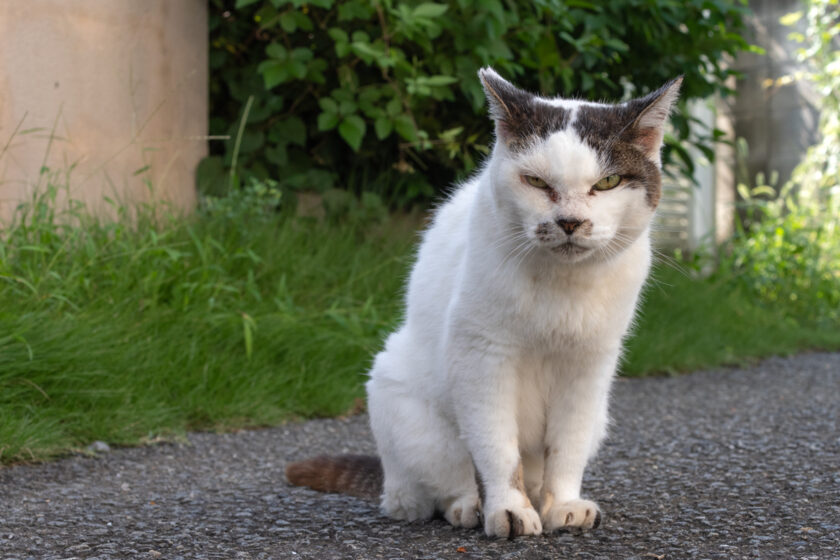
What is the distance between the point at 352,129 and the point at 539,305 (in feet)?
9.03

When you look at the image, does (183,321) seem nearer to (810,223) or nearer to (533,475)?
(533,475)

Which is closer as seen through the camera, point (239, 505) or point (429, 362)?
point (429, 362)

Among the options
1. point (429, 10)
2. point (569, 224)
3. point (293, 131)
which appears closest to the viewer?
point (569, 224)

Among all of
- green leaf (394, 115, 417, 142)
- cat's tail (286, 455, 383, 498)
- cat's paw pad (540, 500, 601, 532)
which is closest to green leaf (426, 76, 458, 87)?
green leaf (394, 115, 417, 142)

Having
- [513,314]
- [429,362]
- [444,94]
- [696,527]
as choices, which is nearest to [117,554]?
[429,362]

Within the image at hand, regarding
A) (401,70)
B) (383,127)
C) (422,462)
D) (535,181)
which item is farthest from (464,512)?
(401,70)

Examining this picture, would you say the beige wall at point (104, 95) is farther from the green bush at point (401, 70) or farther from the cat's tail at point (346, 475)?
the cat's tail at point (346, 475)

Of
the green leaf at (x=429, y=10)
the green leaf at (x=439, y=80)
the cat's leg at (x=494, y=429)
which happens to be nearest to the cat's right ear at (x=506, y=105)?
the cat's leg at (x=494, y=429)

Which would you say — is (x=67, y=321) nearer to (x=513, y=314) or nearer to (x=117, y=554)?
(x=117, y=554)

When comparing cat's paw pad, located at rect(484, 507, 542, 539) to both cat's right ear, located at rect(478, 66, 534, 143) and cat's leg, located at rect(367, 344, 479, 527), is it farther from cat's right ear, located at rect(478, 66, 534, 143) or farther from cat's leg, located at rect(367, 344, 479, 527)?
cat's right ear, located at rect(478, 66, 534, 143)

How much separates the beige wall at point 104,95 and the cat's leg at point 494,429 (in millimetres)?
2533

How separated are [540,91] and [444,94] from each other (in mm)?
961

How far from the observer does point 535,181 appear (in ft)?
7.30

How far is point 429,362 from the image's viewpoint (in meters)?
2.60
